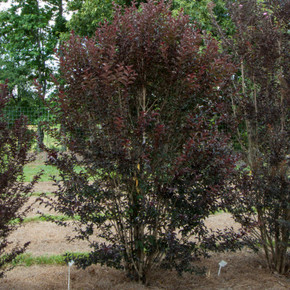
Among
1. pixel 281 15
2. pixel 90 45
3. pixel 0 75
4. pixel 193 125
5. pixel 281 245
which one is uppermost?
pixel 0 75

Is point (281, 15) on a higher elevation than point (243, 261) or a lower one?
higher

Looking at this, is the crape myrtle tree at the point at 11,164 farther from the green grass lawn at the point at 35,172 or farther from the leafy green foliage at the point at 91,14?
the leafy green foliage at the point at 91,14

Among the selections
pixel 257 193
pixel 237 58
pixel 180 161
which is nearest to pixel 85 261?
pixel 180 161

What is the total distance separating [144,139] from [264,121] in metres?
1.93

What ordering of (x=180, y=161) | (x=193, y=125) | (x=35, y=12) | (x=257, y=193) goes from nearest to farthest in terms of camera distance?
(x=180, y=161)
(x=193, y=125)
(x=257, y=193)
(x=35, y=12)

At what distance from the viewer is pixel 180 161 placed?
3.22 metres

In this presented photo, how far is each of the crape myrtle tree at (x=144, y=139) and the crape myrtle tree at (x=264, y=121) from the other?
72 cm

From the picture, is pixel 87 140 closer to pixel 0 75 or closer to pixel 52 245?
pixel 52 245

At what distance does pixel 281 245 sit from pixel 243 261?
859mm

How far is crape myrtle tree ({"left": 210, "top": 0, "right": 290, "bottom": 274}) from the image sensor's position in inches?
165

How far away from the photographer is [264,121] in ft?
15.5

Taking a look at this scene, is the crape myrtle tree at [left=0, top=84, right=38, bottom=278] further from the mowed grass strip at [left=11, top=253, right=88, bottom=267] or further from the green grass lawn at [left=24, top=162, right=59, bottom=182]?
the green grass lawn at [left=24, top=162, right=59, bottom=182]

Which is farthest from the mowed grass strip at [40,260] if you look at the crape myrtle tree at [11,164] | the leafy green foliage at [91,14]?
the leafy green foliage at [91,14]

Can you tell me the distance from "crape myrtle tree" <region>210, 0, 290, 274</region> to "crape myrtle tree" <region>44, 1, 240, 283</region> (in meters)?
0.72
